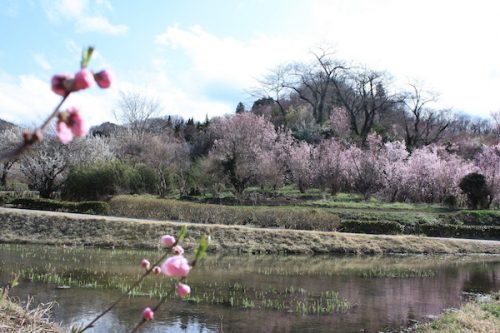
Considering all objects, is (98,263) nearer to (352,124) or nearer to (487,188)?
(487,188)

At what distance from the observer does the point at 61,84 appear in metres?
1.41

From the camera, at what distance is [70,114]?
142cm

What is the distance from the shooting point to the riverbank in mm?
17422

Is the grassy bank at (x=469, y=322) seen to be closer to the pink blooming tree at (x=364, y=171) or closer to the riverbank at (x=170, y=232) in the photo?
the riverbank at (x=170, y=232)

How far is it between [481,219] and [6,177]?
31481mm

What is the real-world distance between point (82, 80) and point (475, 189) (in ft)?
100

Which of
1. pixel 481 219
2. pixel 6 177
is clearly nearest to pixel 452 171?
pixel 481 219

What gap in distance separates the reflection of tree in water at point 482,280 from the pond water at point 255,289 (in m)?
0.03

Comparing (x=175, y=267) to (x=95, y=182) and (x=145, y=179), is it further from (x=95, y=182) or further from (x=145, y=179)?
(x=145, y=179)

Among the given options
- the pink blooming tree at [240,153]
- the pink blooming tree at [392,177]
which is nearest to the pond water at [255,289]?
the pink blooming tree at [240,153]

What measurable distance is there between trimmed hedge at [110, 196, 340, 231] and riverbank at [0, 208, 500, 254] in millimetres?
1454

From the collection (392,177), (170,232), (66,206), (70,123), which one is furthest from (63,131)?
(392,177)

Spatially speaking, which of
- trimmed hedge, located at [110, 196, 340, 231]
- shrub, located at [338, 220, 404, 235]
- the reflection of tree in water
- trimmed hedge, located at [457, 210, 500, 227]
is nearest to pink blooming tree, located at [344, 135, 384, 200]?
trimmed hedge, located at [457, 210, 500, 227]

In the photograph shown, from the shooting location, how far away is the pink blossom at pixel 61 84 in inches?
55.1
